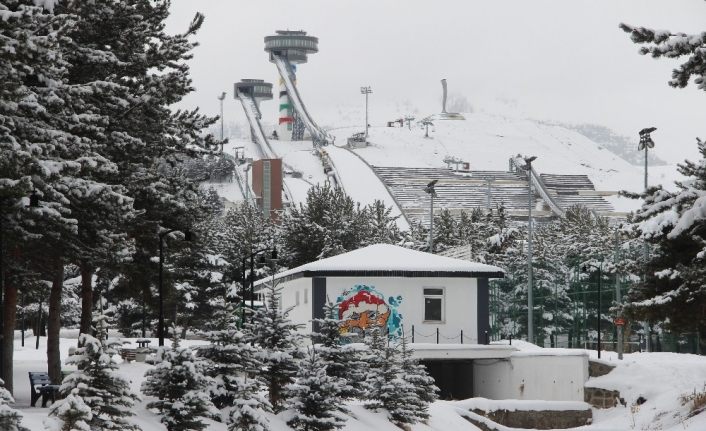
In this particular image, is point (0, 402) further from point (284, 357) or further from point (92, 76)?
point (92, 76)

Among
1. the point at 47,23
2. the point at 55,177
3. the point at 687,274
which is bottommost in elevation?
the point at 687,274

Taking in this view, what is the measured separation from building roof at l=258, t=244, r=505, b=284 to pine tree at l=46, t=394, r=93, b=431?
104 feet

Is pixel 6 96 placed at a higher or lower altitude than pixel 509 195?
lower

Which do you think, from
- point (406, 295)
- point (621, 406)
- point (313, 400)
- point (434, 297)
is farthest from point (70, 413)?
point (434, 297)

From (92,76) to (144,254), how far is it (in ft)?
22.1

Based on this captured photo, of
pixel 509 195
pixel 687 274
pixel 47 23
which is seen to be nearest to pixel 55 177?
pixel 47 23

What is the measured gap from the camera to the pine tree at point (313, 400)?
3259 cm

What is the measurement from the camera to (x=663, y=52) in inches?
802

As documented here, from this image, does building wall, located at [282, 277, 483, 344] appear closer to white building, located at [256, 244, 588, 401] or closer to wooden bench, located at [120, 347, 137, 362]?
white building, located at [256, 244, 588, 401]

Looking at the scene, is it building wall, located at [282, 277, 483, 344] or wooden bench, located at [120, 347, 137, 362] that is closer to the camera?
wooden bench, located at [120, 347, 137, 362]

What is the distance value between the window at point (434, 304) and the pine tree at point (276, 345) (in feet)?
73.8

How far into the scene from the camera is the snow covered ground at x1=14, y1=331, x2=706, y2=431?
30.2 m

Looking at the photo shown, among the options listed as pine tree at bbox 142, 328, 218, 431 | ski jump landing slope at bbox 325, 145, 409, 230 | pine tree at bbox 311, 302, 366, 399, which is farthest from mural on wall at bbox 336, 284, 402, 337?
ski jump landing slope at bbox 325, 145, 409, 230

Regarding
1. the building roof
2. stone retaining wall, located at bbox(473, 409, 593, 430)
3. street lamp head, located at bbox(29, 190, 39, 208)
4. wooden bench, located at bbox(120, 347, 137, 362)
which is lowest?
stone retaining wall, located at bbox(473, 409, 593, 430)
